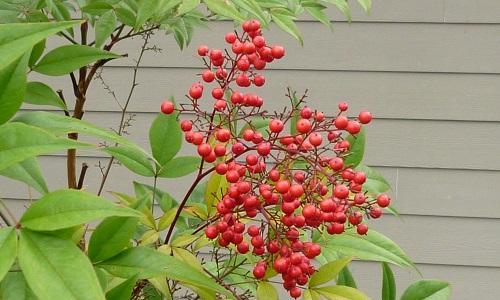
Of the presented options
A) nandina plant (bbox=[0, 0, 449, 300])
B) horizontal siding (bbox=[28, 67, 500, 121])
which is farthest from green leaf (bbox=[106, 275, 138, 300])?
horizontal siding (bbox=[28, 67, 500, 121])

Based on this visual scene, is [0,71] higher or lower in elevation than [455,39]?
lower

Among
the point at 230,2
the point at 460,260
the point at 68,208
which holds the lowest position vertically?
the point at 460,260

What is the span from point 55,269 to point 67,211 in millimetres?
37

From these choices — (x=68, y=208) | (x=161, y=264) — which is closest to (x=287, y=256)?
(x=161, y=264)

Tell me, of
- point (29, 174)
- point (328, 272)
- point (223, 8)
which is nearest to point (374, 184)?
point (328, 272)

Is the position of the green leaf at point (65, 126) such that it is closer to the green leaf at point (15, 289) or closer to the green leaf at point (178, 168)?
the green leaf at point (15, 289)

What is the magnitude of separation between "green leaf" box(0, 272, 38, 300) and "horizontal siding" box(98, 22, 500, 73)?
1.53 metres

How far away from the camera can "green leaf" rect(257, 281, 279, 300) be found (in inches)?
26.7

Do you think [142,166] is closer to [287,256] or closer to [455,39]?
[287,256]

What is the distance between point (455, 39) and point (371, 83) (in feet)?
0.77

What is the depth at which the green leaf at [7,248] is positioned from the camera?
0.43 metres

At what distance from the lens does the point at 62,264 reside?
439 mm

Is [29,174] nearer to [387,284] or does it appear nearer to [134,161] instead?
[134,161]

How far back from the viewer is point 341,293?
68 centimetres
